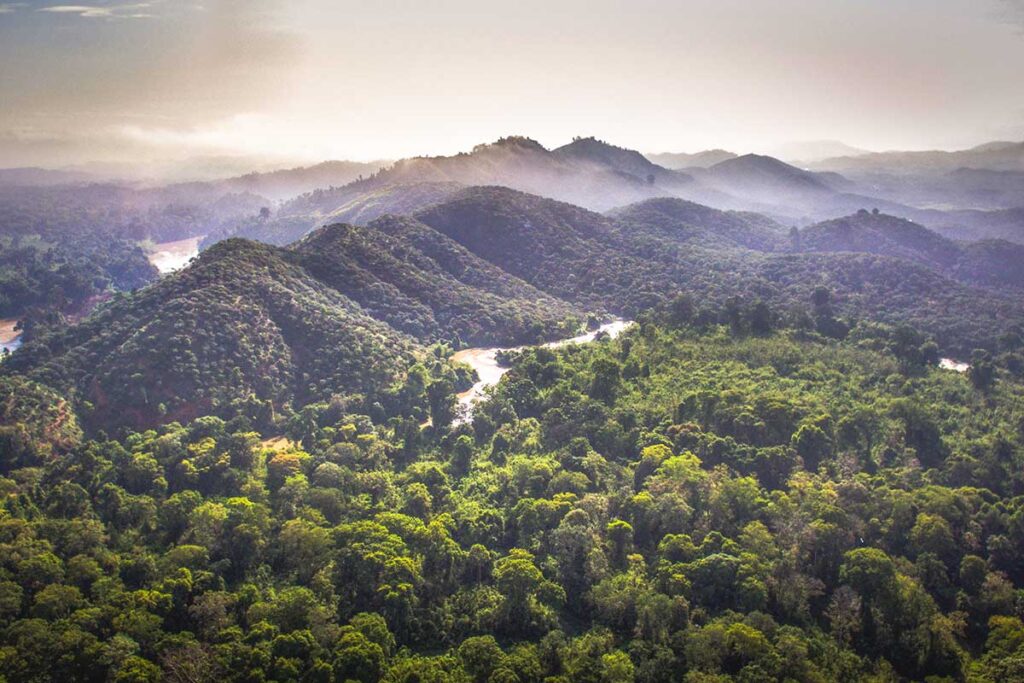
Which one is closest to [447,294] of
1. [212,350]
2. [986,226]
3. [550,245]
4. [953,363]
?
[550,245]

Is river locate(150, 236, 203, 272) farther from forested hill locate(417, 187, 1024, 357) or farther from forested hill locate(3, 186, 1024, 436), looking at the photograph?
forested hill locate(417, 187, 1024, 357)

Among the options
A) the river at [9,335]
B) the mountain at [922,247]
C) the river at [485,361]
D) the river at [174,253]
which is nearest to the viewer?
the river at [485,361]

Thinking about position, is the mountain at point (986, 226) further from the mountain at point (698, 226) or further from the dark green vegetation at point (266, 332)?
the dark green vegetation at point (266, 332)

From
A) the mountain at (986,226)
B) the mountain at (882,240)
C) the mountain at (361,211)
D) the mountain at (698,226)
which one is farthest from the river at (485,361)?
the mountain at (986,226)

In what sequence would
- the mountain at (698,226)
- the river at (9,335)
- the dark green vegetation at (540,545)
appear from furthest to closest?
the mountain at (698,226) → the river at (9,335) → the dark green vegetation at (540,545)

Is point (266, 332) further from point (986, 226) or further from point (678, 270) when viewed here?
point (986, 226)

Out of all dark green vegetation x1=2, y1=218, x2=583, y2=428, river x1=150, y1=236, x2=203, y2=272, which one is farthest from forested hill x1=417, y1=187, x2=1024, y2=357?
river x1=150, y1=236, x2=203, y2=272
